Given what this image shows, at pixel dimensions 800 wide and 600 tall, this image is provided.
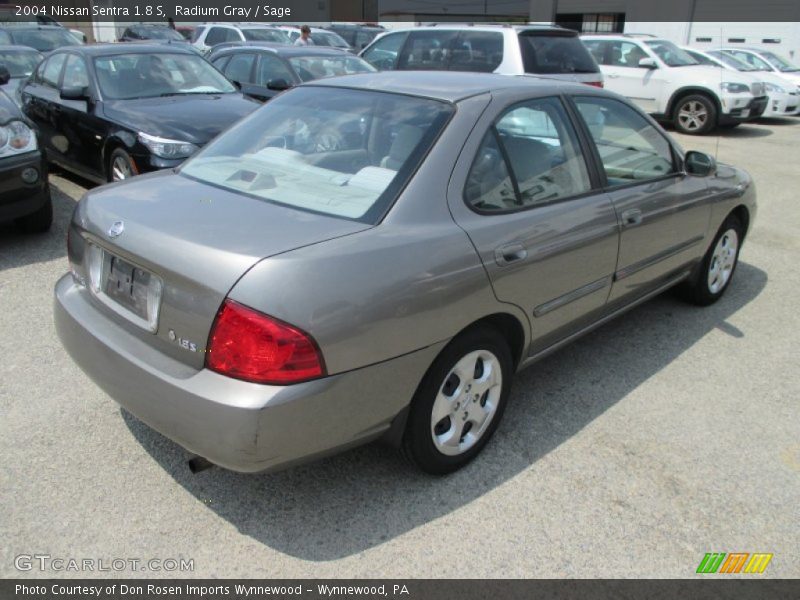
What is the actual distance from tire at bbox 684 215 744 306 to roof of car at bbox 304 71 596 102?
1.72 metres

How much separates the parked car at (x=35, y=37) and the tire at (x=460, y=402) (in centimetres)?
1292

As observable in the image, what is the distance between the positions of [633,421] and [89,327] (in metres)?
2.53

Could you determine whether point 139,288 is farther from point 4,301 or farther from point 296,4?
point 296,4

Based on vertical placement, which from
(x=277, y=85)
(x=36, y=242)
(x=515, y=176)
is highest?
(x=277, y=85)

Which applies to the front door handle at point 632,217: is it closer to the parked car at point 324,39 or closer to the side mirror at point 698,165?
the side mirror at point 698,165

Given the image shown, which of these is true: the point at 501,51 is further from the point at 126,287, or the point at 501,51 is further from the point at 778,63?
the point at 778,63

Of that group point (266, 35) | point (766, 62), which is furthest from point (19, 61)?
point (766, 62)

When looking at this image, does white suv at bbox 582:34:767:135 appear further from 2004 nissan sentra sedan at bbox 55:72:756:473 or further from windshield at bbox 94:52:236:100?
2004 nissan sentra sedan at bbox 55:72:756:473

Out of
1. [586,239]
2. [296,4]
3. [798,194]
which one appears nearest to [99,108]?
[586,239]

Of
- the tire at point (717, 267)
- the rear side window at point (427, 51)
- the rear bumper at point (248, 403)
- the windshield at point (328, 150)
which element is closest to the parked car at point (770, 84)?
the rear side window at point (427, 51)

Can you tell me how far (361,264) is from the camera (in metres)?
2.36

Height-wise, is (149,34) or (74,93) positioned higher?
(149,34)

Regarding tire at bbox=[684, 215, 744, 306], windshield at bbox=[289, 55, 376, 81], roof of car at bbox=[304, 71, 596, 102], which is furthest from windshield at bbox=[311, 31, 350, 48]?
roof of car at bbox=[304, 71, 596, 102]

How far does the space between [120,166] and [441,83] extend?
13.3 ft
